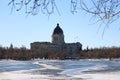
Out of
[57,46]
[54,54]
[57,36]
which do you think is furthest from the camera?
[57,36]

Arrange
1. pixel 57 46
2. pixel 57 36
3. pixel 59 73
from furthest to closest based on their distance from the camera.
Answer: pixel 57 36 < pixel 57 46 < pixel 59 73

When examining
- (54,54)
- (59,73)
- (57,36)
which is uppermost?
(57,36)

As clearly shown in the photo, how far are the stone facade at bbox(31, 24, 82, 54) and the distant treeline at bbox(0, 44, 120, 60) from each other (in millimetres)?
1833

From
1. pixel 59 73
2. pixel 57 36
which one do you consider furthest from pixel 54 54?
pixel 59 73

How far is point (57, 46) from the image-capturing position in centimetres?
11694

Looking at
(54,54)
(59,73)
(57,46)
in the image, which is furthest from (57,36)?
(59,73)

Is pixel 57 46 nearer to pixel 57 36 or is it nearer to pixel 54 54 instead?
pixel 54 54

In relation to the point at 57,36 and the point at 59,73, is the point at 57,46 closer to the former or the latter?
the point at 57,36

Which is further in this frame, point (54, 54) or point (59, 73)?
point (54, 54)

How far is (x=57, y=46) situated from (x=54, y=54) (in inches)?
170

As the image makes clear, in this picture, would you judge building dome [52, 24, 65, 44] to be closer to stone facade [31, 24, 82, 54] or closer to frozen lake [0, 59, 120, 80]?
stone facade [31, 24, 82, 54]

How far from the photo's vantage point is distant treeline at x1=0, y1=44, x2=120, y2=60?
105 meters

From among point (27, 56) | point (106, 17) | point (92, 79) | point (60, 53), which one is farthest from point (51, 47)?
point (106, 17)

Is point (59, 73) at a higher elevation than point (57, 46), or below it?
below
